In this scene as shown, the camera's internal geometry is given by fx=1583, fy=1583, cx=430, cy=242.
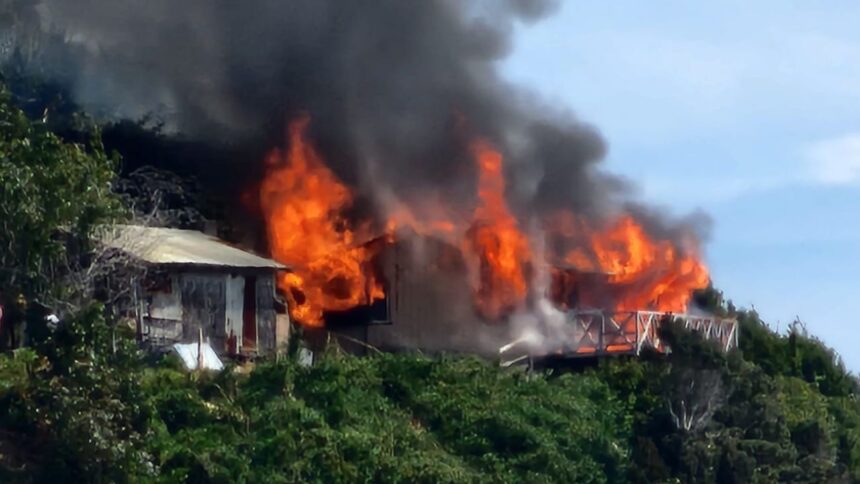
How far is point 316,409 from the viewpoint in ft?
92.6

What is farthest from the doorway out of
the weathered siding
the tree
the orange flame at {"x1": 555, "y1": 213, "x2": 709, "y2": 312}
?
the orange flame at {"x1": 555, "y1": 213, "x2": 709, "y2": 312}

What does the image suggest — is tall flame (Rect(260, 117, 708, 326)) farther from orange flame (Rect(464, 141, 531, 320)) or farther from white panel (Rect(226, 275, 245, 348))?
white panel (Rect(226, 275, 245, 348))

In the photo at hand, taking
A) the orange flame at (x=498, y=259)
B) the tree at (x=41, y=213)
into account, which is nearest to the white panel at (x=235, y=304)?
the orange flame at (x=498, y=259)

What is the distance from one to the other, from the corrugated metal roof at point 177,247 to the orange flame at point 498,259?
567cm

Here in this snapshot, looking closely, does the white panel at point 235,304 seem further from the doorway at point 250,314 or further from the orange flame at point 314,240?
the orange flame at point 314,240

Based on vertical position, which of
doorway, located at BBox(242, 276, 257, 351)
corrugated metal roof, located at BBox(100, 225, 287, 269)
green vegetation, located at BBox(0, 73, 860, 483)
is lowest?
green vegetation, located at BBox(0, 73, 860, 483)

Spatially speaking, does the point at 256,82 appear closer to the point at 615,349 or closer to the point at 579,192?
the point at 579,192

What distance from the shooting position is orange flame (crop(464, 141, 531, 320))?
39.5m

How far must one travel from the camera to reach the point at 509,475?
29.7 metres

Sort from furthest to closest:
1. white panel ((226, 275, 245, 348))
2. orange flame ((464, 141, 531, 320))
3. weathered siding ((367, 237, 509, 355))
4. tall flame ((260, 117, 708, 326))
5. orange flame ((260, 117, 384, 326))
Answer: orange flame ((464, 141, 531, 320)) → weathered siding ((367, 237, 509, 355)) → tall flame ((260, 117, 708, 326)) → orange flame ((260, 117, 384, 326)) → white panel ((226, 275, 245, 348))

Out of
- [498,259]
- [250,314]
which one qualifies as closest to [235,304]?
[250,314]

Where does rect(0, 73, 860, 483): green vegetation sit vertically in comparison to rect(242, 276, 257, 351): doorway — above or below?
below

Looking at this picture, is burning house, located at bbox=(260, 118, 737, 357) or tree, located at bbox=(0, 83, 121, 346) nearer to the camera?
tree, located at bbox=(0, 83, 121, 346)

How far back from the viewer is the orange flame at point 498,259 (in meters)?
39.5
